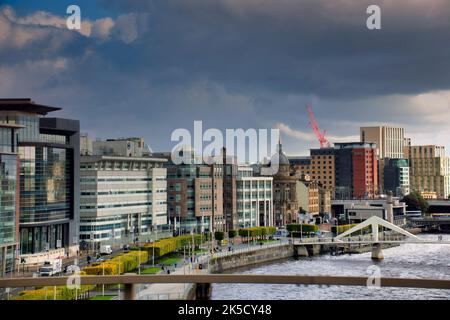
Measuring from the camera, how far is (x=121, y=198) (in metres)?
61.5

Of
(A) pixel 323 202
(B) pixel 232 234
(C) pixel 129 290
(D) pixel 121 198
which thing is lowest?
(B) pixel 232 234

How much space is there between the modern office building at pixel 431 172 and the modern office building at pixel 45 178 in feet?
354

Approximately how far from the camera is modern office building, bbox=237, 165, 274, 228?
7944 centimetres

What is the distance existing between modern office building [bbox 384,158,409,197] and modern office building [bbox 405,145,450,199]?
5664mm

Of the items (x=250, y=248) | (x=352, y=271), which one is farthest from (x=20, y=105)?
(x=352, y=271)

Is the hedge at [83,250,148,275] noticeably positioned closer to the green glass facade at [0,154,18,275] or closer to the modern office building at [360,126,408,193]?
the green glass facade at [0,154,18,275]

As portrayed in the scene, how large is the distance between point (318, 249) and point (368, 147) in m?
64.8

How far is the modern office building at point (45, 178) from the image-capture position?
156ft

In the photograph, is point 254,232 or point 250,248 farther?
point 254,232

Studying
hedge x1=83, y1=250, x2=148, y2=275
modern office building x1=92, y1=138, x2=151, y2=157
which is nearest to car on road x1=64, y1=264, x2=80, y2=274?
hedge x1=83, y1=250, x2=148, y2=275

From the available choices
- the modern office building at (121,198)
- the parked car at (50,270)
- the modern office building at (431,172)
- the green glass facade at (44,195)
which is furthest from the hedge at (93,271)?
the modern office building at (431,172)

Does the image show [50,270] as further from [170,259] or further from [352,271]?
[352,271]

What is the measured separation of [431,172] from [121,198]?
103 m

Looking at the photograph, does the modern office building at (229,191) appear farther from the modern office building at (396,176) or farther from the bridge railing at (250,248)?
the modern office building at (396,176)
